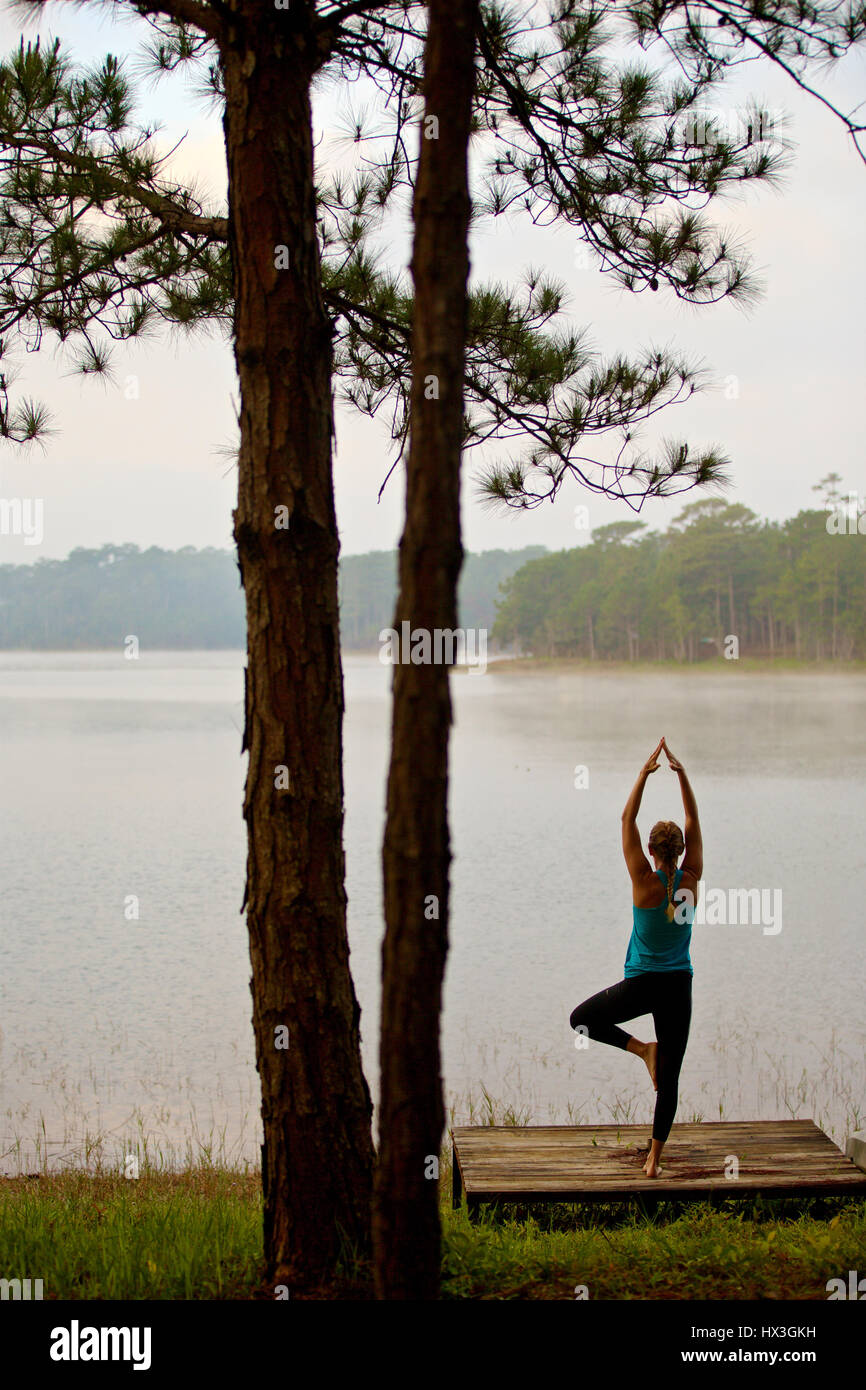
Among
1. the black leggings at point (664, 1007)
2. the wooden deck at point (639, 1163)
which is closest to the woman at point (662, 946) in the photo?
the black leggings at point (664, 1007)

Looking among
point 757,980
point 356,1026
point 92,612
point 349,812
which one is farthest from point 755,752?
point 92,612

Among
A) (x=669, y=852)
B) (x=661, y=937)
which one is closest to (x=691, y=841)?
(x=669, y=852)

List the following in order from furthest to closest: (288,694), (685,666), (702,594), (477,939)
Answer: (685,666), (702,594), (477,939), (288,694)

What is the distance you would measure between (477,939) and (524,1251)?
27.0 ft

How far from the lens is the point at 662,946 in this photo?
11.6 ft

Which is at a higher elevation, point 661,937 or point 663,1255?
point 661,937

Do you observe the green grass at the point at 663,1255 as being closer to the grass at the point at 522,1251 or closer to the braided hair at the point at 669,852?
the grass at the point at 522,1251

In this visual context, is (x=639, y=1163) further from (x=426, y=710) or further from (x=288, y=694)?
(x=426, y=710)

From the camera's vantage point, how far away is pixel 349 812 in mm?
19094

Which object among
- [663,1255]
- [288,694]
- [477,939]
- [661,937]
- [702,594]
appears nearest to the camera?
[288,694]

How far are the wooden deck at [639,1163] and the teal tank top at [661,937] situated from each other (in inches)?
22.2

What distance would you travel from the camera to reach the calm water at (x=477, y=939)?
688 centimetres

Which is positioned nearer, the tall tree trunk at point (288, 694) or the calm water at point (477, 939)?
the tall tree trunk at point (288, 694)

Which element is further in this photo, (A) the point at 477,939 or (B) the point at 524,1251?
(A) the point at 477,939
